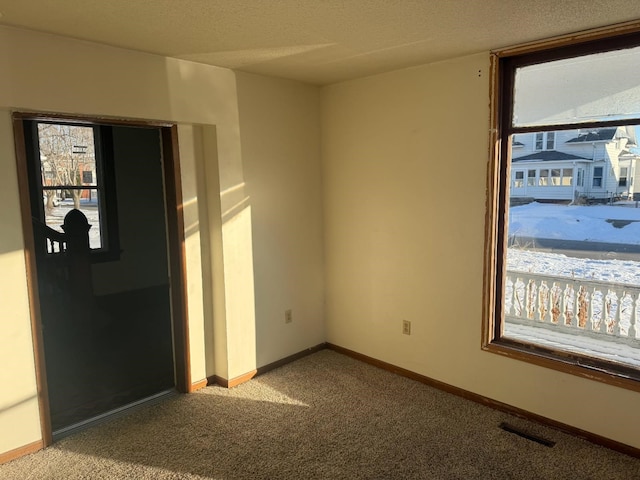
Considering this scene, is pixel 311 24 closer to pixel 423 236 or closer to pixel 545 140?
pixel 545 140

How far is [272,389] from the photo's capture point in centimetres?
340

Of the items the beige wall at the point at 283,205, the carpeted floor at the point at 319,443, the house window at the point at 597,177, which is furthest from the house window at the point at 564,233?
the beige wall at the point at 283,205

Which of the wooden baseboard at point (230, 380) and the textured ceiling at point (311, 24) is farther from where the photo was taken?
the wooden baseboard at point (230, 380)

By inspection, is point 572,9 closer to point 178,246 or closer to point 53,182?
point 178,246

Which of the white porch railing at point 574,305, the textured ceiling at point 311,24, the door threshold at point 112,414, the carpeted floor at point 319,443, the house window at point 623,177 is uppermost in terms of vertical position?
the textured ceiling at point 311,24

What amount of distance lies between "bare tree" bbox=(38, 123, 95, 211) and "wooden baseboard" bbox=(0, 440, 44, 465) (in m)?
2.44

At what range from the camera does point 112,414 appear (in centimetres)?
305

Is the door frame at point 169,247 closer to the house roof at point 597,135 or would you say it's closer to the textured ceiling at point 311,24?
the textured ceiling at point 311,24

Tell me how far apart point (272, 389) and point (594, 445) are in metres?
2.05

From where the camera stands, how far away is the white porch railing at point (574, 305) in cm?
286

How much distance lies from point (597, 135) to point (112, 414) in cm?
342

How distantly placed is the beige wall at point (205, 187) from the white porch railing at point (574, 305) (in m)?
1.64

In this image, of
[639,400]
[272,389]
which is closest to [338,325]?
[272,389]

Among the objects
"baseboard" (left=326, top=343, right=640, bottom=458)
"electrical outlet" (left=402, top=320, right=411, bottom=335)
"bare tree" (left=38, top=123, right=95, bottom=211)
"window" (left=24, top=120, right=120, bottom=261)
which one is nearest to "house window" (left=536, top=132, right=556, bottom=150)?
"electrical outlet" (left=402, top=320, right=411, bottom=335)
